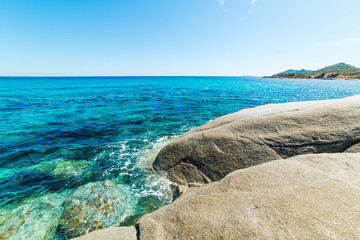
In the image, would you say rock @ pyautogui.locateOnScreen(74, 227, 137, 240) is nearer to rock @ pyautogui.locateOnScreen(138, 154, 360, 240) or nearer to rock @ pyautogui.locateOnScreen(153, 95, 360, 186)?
rock @ pyautogui.locateOnScreen(138, 154, 360, 240)

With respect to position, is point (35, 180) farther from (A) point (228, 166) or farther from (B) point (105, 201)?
(A) point (228, 166)

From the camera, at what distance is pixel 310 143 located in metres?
6.59

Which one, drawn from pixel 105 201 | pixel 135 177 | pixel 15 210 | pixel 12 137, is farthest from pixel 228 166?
pixel 12 137

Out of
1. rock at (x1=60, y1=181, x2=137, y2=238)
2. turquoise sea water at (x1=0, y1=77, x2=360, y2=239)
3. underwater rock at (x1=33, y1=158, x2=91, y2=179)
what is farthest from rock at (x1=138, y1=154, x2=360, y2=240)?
underwater rock at (x1=33, y1=158, x2=91, y2=179)

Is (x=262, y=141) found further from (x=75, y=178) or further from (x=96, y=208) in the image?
(x=75, y=178)

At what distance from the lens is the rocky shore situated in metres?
2.92

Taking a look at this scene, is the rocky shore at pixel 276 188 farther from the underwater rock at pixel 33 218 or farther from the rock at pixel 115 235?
the underwater rock at pixel 33 218

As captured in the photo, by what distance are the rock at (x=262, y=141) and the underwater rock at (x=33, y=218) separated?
5202 millimetres

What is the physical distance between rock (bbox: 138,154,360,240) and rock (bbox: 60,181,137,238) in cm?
331

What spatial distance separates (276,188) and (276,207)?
679mm

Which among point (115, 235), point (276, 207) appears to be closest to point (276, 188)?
point (276, 207)

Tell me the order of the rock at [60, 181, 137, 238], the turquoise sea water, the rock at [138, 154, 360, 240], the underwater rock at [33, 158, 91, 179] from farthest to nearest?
the underwater rock at [33, 158, 91, 179] → the turquoise sea water → the rock at [60, 181, 137, 238] → the rock at [138, 154, 360, 240]

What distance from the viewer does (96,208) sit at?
21.5 feet

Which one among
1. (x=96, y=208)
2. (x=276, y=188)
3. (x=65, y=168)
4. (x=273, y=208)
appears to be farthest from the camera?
(x=65, y=168)
